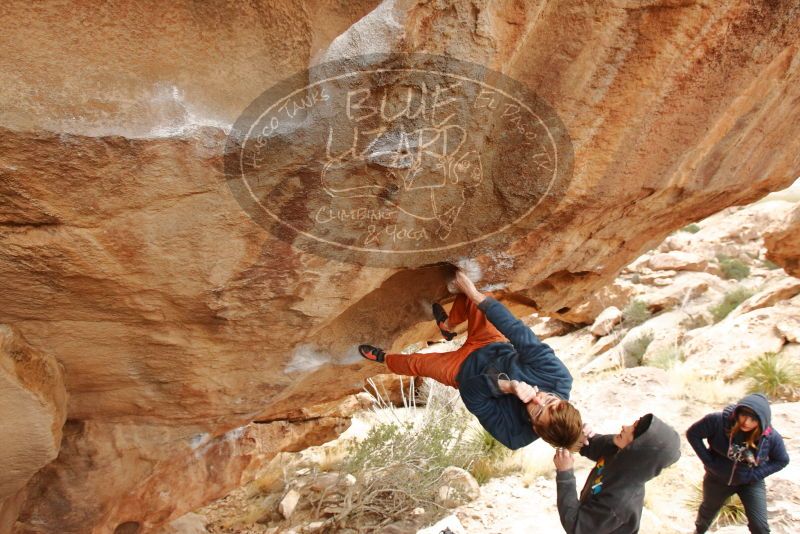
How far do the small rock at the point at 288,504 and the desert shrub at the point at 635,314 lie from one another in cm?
861

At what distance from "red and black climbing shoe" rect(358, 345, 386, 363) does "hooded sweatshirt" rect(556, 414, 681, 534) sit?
4.48 feet

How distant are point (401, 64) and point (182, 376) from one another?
216 centimetres

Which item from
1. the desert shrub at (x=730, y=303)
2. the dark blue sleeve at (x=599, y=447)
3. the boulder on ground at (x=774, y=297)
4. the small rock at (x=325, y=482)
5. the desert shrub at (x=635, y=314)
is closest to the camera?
the dark blue sleeve at (x=599, y=447)

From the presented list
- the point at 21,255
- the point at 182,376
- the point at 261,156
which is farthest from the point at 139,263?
the point at 182,376

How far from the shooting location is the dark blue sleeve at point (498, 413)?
285 centimetres

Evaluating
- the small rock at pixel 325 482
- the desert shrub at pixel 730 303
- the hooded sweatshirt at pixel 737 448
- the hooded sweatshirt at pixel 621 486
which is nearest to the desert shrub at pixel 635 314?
the desert shrub at pixel 730 303

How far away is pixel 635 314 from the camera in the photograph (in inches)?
468

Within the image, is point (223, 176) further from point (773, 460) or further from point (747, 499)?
point (747, 499)

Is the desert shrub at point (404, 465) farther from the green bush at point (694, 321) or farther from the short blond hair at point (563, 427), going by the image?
the green bush at point (694, 321)

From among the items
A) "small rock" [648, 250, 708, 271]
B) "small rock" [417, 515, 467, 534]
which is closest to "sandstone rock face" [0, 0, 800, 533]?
"small rock" [417, 515, 467, 534]

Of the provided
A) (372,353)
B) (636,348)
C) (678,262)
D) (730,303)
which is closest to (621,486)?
(372,353)

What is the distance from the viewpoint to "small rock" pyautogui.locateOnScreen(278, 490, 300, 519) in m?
5.69

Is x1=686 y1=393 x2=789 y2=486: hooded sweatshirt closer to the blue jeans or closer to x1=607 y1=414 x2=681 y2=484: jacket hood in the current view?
the blue jeans

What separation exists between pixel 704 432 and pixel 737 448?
22 centimetres
